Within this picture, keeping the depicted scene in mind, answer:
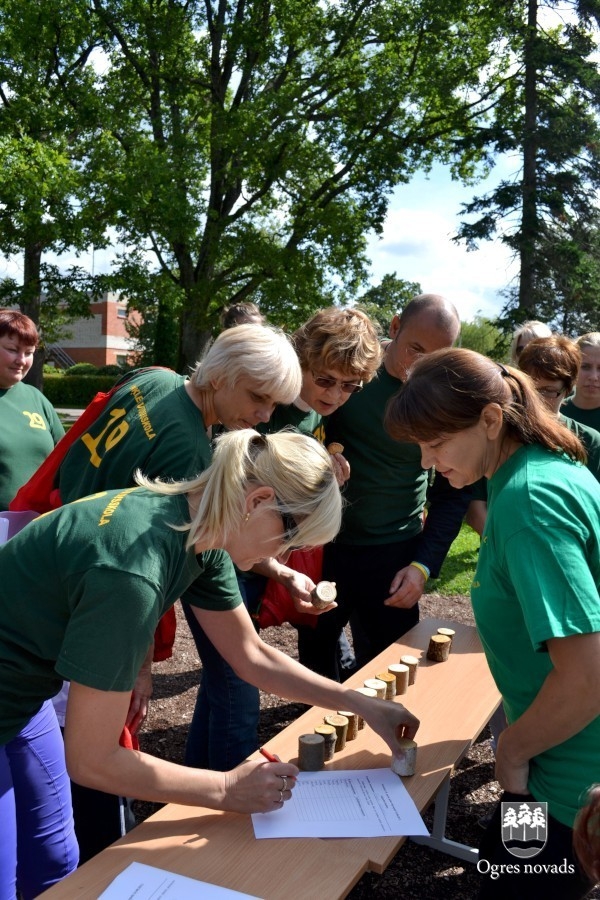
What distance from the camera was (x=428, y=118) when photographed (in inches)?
571

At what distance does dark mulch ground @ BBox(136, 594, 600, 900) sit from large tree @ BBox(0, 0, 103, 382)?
7.61 m

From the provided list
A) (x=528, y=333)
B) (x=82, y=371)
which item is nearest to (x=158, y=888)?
(x=528, y=333)

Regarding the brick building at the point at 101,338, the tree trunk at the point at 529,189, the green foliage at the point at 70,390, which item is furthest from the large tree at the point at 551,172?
the brick building at the point at 101,338

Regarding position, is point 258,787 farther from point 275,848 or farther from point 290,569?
point 290,569

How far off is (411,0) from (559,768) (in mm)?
15624

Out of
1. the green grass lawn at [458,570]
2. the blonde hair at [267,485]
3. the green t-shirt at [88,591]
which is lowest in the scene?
the green grass lawn at [458,570]

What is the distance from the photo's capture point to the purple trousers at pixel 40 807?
1.82 meters

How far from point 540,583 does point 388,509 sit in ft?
6.06

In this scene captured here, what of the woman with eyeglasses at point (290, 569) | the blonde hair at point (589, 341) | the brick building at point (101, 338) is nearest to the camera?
the woman with eyeglasses at point (290, 569)

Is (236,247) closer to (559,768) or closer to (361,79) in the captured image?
(361,79)

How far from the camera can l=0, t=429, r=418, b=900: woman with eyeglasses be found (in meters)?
1.39

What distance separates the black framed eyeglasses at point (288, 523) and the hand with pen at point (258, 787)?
1.78 ft

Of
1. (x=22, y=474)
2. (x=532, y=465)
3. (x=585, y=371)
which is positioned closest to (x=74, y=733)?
(x=532, y=465)

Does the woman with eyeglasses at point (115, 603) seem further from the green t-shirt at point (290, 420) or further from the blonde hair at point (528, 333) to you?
the blonde hair at point (528, 333)
